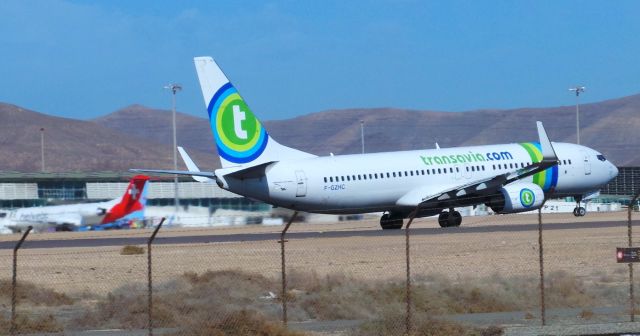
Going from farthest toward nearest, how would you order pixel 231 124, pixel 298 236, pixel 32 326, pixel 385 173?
1. pixel 385 173
2. pixel 298 236
3. pixel 231 124
4. pixel 32 326

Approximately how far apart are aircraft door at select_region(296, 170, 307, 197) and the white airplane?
32074mm

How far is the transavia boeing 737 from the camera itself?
5169cm

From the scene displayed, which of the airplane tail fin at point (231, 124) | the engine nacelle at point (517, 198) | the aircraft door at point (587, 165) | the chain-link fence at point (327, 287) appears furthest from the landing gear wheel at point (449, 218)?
the airplane tail fin at point (231, 124)

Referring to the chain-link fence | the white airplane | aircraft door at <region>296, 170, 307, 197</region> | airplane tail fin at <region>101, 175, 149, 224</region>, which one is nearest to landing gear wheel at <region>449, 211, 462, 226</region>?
the chain-link fence

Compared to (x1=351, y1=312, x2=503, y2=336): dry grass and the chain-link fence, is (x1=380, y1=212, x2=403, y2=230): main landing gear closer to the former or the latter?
the chain-link fence

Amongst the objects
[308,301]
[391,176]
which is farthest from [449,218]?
[308,301]

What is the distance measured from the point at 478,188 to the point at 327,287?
26345 mm

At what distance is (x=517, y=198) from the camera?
2158 inches

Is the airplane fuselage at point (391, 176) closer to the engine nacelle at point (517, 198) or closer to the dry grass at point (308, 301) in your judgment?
the engine nacelle at point (517, 198)

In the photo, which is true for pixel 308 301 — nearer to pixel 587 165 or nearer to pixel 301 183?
pixel 301 183

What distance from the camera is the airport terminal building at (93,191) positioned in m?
112

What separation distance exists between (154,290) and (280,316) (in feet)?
19.1

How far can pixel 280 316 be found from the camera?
2528 cm

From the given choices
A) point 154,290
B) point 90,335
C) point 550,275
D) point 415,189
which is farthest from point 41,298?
point 415,189
